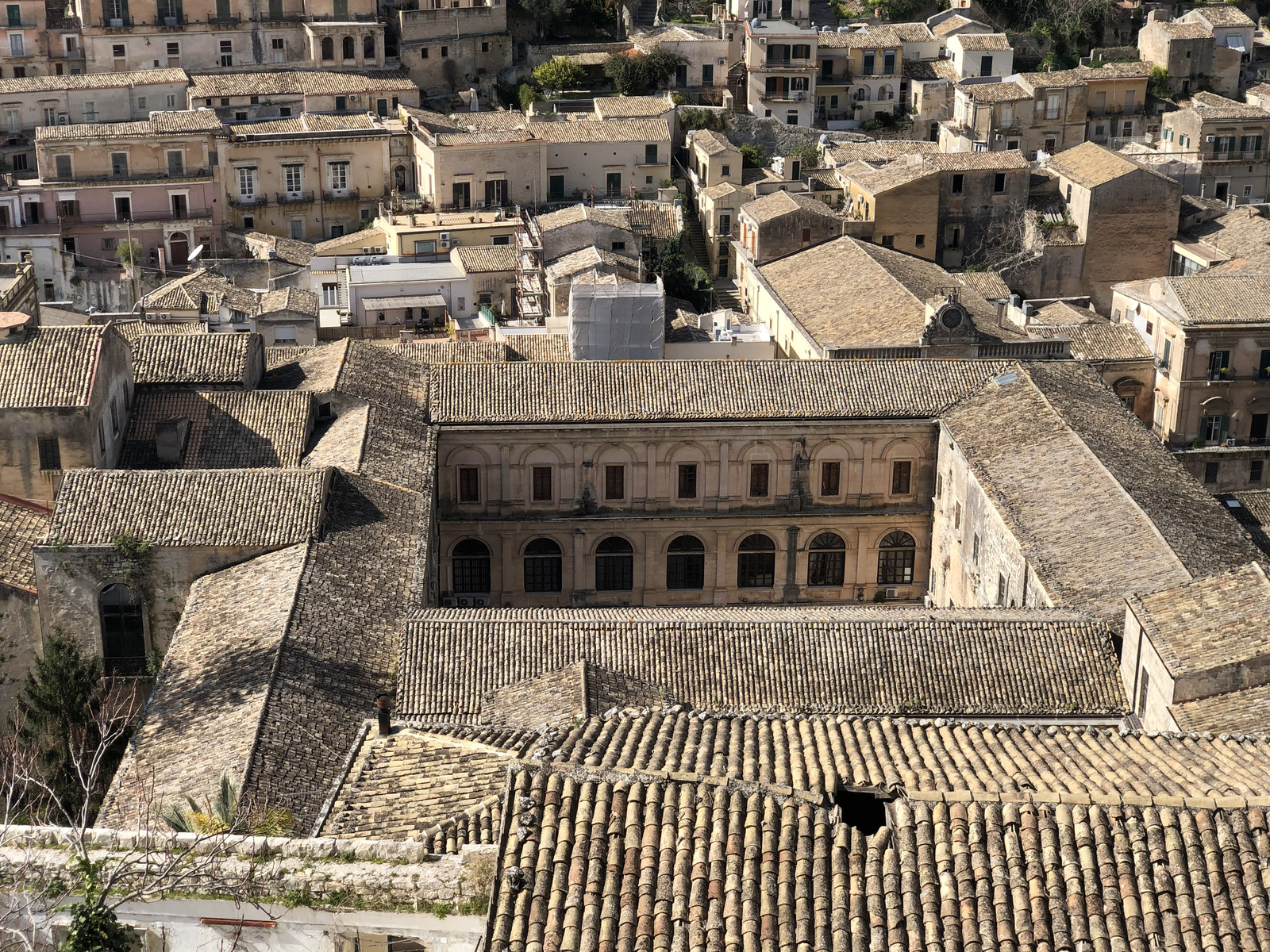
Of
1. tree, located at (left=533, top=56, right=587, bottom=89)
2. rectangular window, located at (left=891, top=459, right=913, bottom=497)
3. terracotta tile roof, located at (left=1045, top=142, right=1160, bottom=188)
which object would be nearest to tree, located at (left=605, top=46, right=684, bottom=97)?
tree, located at (left=533, top=56, right=587, bottom=89)

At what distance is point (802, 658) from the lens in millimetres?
35562

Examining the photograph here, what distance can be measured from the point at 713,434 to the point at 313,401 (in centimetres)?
1096

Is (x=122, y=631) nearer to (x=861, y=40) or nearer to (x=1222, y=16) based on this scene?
(x=861, y=40)

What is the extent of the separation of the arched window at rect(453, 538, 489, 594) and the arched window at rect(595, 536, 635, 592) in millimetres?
3176

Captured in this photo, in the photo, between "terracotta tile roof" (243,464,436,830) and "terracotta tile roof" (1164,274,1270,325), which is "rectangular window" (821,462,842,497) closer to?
"terracotta tile roof" (243,464,436,830)

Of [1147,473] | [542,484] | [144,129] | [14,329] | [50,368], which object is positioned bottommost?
[542,484]

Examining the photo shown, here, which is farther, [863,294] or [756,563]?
[863,294]

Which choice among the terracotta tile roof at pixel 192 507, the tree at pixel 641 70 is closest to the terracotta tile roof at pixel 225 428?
the terracotta tile roof at pixel 192 507

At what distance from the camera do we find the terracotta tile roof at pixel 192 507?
3659cm

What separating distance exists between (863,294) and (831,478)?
1129 cm

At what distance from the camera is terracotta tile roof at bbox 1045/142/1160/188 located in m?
73.9

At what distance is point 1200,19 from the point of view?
94062 millimetres

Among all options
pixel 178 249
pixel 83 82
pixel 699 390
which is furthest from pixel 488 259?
pixel 83 82

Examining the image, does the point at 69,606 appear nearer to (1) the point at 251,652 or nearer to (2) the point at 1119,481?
(1) the point at 251,652
